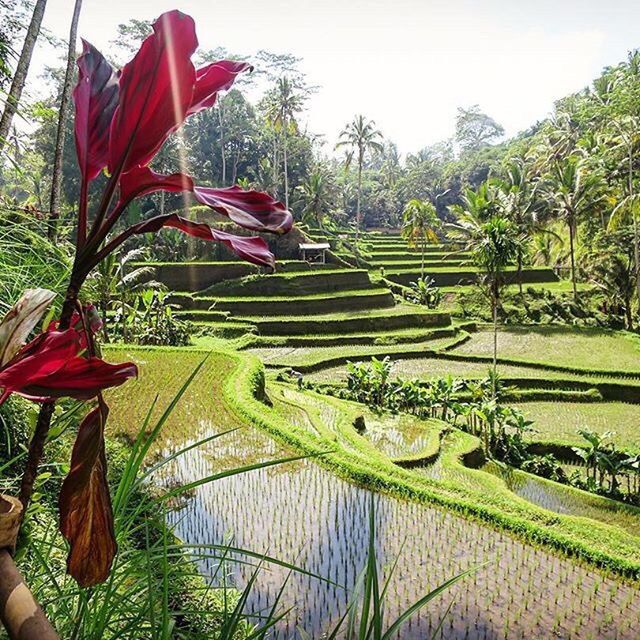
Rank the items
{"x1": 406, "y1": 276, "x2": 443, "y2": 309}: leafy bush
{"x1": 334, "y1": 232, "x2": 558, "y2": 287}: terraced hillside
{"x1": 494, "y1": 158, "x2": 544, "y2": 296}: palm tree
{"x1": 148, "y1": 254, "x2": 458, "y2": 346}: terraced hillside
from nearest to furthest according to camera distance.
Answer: {"x1": 148, "y1": 254, "x2": 458, "y2": 346}: terraced hillside < {"x1": 494, "y1": 158, "x2": 544, "y2": 296}: palm tree < {"x1": 406, "y1": 276, "x2": 443, "y2": 309}: leafy bush < {"x1": 334, "y1": 232, "x2": 558, "y2": 287}: terraced hillside

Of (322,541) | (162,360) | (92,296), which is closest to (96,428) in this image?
(92,296)

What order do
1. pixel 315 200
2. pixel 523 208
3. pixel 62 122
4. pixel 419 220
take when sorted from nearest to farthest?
pixel 62 122 < pixel 523 208 < pixel 419 220 < pixel 315 200

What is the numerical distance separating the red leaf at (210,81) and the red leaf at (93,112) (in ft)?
0.25

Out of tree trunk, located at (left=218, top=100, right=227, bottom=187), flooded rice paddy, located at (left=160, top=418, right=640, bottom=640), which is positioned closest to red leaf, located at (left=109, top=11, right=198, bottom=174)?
flooded rice paddy, located at (left=160, top=418, right=640, bottom=640)

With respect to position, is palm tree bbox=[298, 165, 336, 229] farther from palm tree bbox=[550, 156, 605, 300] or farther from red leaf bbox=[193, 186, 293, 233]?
red leaf bbox=[193, 186, 293, 233]

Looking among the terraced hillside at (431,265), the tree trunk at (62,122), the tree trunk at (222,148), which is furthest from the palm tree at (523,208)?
the tree trunk at (62,122)

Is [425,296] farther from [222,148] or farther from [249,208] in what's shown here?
[249,208]

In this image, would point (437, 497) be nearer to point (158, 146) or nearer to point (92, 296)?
point (92, 296)

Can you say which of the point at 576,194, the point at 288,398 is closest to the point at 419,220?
the point at 576,194

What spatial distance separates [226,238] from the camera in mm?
490

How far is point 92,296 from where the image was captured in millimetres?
1725

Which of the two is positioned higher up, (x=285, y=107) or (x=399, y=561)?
(x=285, y=107)

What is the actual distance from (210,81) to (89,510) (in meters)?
0.42

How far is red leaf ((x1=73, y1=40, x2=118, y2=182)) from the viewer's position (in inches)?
19.9
